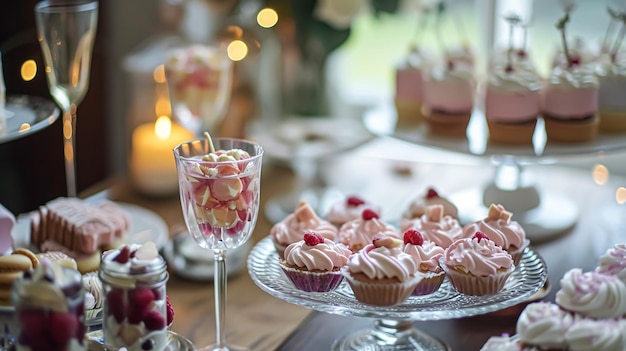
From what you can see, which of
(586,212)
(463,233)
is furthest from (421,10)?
(463,233)

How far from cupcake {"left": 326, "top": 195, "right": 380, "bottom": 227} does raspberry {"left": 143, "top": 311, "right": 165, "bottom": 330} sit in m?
0.49

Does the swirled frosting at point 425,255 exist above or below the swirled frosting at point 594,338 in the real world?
above

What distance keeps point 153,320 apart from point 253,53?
1.22 meters

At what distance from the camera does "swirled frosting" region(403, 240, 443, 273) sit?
137cm

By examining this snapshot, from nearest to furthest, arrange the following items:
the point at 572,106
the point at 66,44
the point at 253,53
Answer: the point at 66,44 → the point at 572,106 → the point at 253,53

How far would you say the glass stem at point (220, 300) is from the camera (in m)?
1.38

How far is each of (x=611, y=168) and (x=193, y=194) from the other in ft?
5.27

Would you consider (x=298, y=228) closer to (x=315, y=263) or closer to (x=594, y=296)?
(x=315, y=263)

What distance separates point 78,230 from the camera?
1570mm

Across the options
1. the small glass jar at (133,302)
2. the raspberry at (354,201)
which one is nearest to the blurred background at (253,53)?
the raspberry at (354,201)

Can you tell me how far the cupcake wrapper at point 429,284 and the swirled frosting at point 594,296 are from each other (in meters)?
0.20

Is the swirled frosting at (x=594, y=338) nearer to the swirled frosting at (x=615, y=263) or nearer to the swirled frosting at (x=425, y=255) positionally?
the swirled frosting at (x=615, y=263)

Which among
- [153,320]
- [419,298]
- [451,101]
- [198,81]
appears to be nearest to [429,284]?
[419,298]

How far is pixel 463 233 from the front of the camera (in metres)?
1.46
